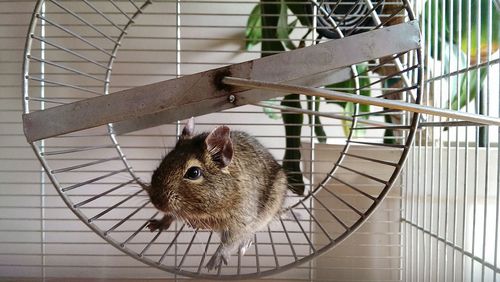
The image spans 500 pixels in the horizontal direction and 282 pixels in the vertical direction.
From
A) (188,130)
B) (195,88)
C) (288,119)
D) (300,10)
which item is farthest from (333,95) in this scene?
(300,10)

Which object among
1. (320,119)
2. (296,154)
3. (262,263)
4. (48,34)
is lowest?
(262,263)

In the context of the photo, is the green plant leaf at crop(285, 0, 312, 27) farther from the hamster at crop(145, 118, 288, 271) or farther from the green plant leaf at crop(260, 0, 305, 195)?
the hamster at crop(145, 118, 288, 271)

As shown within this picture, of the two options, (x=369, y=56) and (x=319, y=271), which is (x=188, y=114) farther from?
(x=319, y=271)

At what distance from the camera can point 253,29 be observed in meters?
1.25

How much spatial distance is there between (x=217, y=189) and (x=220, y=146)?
81mm

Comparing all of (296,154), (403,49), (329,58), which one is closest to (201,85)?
(329,58)

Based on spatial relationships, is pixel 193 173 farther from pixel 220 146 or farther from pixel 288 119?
pixel 288 119

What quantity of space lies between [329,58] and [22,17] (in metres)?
1.10

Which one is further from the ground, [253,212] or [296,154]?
[296,154]

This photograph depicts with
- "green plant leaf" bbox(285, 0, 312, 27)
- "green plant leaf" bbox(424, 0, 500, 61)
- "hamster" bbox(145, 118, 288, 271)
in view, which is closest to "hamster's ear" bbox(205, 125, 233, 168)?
"hamster" bbox(145, 118, 288, 271)

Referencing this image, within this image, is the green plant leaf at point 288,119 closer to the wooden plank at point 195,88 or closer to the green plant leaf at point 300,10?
the green plant leaf at point 300,10

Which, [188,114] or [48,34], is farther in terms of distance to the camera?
[48,34]

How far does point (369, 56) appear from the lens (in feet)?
1.81

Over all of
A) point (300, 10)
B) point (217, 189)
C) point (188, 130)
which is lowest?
point (217, 189)
